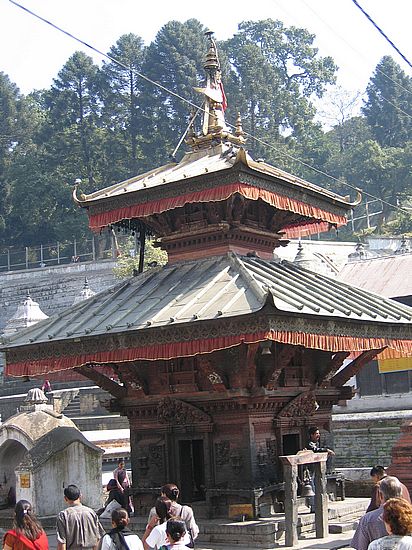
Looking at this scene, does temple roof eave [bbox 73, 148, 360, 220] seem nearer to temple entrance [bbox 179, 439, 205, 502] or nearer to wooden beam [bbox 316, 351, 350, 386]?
wooden beam [bbox 316, 351, 350, 386]

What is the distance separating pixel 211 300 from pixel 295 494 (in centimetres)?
278

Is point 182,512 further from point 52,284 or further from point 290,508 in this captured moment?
point 52,284

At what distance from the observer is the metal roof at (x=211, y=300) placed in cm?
1182

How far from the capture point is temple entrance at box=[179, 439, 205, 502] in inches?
542

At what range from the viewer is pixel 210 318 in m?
11.4

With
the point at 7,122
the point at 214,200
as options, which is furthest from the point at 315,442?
the point at 7,122

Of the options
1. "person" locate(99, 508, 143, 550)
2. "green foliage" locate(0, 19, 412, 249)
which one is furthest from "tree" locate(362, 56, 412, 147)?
"person" locate(99, 508, 143, 550)

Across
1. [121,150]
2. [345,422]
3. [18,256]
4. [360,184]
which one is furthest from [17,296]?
[345,422]

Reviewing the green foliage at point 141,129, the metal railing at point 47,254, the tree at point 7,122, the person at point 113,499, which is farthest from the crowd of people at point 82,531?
the tree at point 7,122

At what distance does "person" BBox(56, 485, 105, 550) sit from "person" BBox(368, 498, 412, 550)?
10.9 ft

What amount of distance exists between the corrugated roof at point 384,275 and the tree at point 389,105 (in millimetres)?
49570

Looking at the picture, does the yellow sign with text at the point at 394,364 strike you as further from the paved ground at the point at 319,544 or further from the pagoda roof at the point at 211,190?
the paved ground at the point at 319,544

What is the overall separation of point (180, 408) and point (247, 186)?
3445 millimetres

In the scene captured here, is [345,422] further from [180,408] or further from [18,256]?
[18,256]
